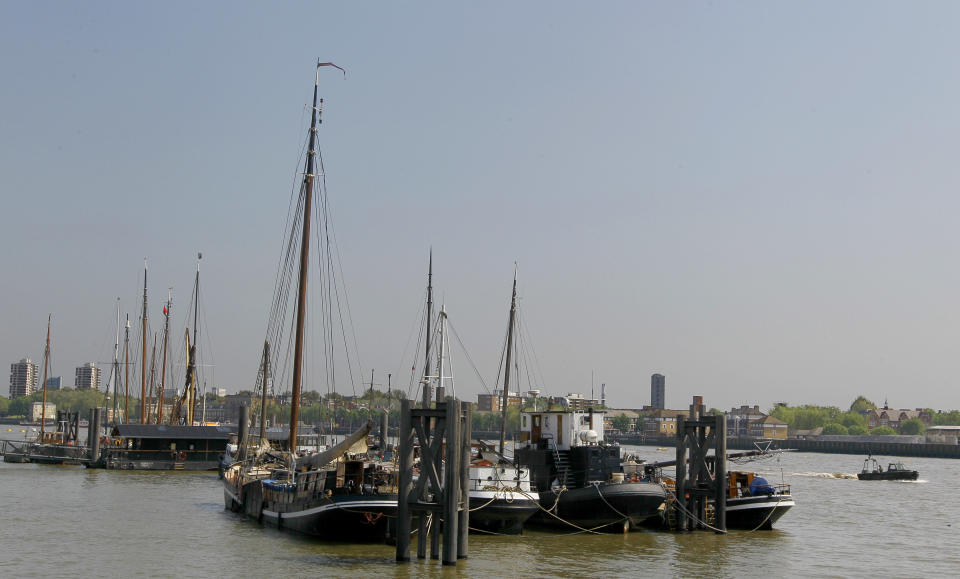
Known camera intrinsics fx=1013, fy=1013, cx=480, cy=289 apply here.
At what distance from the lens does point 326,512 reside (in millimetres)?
35562

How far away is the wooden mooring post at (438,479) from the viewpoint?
1180 inches

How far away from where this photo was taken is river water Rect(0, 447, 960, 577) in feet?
104

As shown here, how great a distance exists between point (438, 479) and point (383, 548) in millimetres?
5643

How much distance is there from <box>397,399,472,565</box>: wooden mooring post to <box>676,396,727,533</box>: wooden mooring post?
48.5ft

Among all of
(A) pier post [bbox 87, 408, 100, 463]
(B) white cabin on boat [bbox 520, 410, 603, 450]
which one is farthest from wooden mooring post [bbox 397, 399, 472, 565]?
(A) pier post [bbox 87, 408, 100, 463]

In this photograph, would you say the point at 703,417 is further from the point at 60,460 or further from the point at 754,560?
the point at 60,460

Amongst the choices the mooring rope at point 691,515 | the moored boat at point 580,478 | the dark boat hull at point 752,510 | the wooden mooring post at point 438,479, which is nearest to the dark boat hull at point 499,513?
the moored boat at point 580,478

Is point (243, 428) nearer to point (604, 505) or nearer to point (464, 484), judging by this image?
point (604, 505)

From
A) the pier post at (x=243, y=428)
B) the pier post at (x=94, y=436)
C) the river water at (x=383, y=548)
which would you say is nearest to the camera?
the river water at (x=383, y=548)

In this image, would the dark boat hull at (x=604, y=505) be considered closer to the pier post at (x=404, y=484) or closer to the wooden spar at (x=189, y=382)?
the pier post at (x=404, y=484)

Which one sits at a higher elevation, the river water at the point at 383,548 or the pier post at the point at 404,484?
the pier post at the point at 404,484

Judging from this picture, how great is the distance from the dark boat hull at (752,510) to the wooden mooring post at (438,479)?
16.9 metres

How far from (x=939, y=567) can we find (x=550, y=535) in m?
14.6

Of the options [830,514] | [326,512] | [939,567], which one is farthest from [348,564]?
[830,514]
